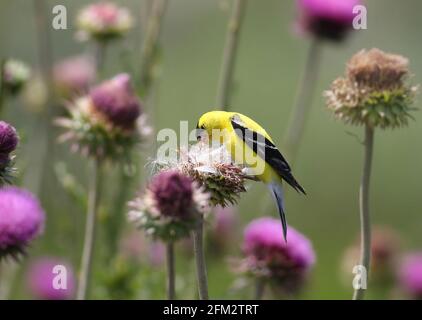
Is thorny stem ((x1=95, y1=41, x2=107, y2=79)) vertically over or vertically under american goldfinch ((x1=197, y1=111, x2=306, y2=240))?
over

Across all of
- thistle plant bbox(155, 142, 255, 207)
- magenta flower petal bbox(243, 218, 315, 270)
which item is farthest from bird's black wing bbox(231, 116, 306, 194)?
magenta flower petal bbox(243, 218, 315, 270)

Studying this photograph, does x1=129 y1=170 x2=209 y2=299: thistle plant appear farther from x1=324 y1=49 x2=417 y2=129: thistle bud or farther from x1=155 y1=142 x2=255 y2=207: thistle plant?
x1=324 y1=49 x2=417 y2=129: thistle bud

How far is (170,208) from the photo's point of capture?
2484 mm

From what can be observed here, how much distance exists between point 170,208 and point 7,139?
56 centimetres

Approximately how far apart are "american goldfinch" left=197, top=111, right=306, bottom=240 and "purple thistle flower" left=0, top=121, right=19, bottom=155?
0.80 meters

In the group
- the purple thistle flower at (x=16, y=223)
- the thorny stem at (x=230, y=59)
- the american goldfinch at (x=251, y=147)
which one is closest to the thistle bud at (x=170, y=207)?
the purple thistle flower at (x=16, y=223)

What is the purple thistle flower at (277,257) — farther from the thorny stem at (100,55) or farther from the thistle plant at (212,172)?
the thorny stem at (100,55)

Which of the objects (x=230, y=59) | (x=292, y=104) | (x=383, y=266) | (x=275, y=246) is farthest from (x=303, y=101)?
(x=292, y=104)

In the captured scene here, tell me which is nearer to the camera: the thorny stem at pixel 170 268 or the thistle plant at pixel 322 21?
the thorny stem at pixel 170 268

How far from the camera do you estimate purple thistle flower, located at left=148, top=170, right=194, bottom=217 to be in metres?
2.45

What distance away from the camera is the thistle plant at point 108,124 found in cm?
359

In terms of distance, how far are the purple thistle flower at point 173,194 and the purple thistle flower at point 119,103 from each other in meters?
1.14
